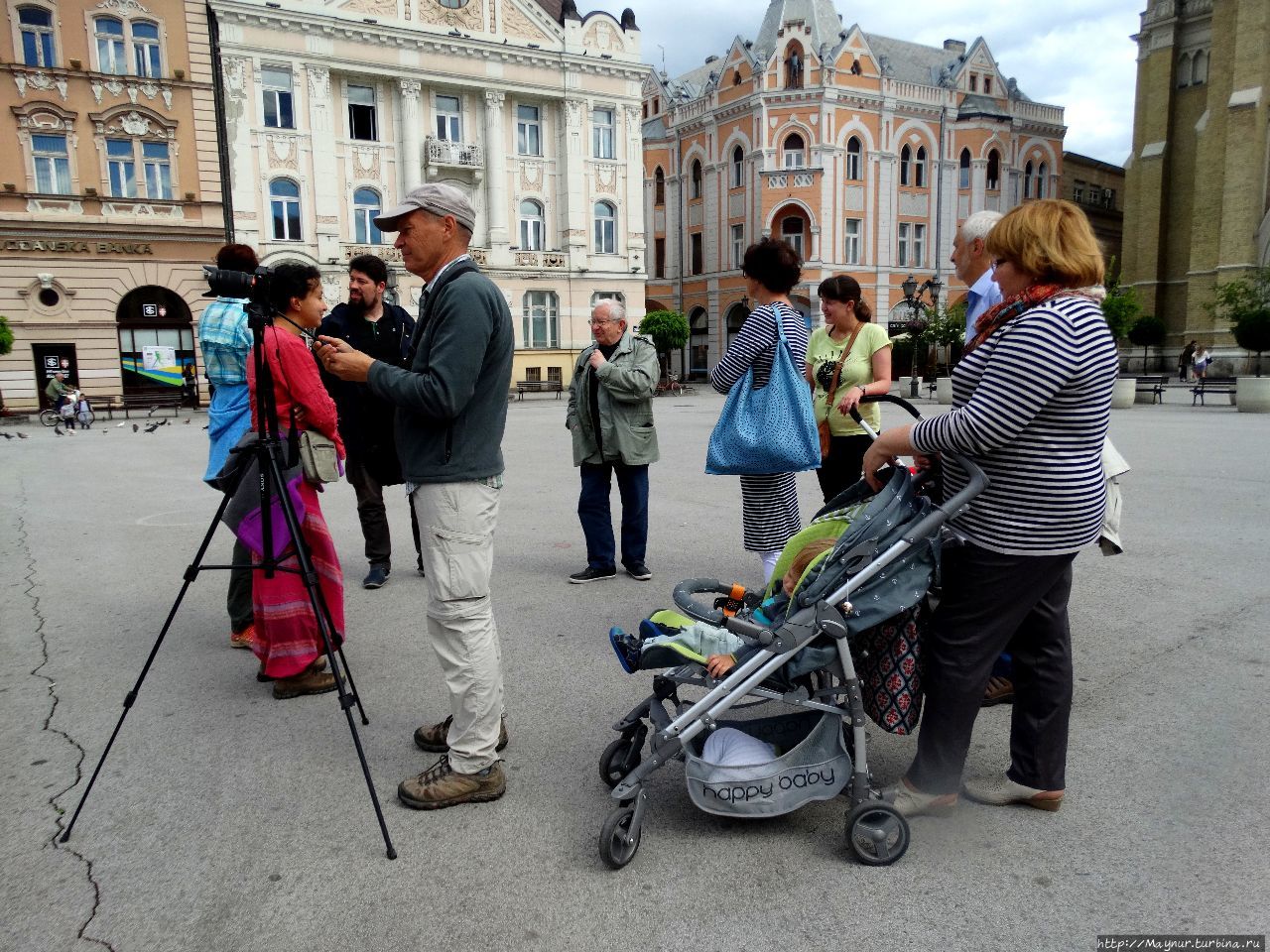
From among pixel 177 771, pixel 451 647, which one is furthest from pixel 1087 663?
pixel 177 771

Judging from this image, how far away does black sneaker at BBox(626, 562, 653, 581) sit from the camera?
629cm

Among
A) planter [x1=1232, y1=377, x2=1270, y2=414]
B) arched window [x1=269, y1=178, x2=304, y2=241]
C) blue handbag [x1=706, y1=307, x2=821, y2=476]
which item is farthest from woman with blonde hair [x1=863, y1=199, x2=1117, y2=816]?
arched window [x1=269, y1=178, x2=304, y2=241]

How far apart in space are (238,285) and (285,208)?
34.1m

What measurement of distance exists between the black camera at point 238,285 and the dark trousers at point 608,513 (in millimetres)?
3205

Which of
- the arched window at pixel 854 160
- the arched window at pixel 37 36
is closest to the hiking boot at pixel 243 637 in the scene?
the arched window at pixel 37 36

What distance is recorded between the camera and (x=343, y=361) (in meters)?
3.03

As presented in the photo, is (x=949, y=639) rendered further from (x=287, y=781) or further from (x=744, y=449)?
(x=287, y=781)

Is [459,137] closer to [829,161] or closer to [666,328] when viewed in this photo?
[666,328]

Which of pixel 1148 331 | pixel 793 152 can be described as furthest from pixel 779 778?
pixel 793 152

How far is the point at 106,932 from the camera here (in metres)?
2.55

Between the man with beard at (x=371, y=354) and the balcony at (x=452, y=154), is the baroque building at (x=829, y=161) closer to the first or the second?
the balcony at (x=452, y=154)

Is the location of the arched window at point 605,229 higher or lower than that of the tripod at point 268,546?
higher

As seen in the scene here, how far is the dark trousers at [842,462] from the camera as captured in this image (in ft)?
16.7

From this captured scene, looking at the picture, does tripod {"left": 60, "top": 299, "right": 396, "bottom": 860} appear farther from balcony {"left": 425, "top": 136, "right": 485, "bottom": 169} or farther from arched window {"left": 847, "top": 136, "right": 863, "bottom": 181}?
arched window {"left": 847, "top": 136, "right": 863, "bottom": 181}
